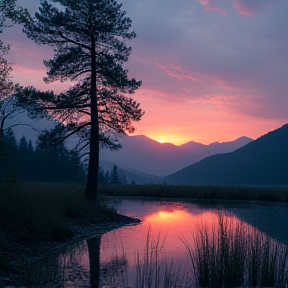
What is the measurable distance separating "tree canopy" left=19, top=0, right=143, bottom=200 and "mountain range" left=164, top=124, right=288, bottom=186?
94944 millimetres

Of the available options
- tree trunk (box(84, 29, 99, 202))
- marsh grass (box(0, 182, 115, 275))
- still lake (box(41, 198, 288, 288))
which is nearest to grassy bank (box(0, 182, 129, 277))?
marsh grass (box(0, 182, 115, 275))

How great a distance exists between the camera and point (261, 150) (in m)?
127

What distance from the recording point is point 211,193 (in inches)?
1457

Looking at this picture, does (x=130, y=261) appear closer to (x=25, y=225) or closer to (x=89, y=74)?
(x=25, y=225)

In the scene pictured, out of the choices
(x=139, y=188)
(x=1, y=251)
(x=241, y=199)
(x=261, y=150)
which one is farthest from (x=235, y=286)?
(x=261, y=150)

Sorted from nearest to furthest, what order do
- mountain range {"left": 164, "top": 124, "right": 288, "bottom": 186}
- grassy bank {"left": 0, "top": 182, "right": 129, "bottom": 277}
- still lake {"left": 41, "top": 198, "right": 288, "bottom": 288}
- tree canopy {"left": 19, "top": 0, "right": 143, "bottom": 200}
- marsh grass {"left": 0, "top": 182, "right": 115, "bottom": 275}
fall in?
1. still lake {"left": 41, "top": 198, "right": 288, "bottom": 288}
2. grassy bank {"left": 0, "top": 182, "right": 129, "bottom": 277}
3. marsh grass {"left": 0, "top": 182, "right": 115, "bottom": 275}
4. tree canopy {"left": 19, "top": 0, "right": 143, "bottom": 200}
5. mountain range {"left": 164, "top": 124, "right": 288, "bottom": 186}

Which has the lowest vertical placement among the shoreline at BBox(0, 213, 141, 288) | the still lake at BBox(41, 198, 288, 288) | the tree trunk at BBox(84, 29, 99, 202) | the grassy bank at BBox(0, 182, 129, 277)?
the still lake at BBox(41, 198, 288, 288)

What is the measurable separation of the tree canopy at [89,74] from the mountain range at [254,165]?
9494cm

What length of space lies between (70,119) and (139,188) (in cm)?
2335

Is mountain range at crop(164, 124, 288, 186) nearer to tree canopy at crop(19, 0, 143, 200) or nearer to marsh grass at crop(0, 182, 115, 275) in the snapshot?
tree canopy at crop(19, 0, 143, 200)

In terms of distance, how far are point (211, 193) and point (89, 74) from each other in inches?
798

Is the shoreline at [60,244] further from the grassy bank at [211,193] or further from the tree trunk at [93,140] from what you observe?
the grassy bank at [211,193]

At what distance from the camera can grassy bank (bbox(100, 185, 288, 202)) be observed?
34722 millimetres

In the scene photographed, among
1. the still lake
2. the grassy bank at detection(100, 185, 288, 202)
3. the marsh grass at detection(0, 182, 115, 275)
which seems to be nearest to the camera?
the still lake
